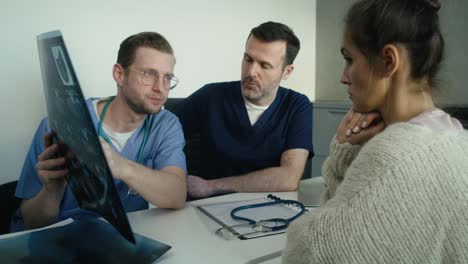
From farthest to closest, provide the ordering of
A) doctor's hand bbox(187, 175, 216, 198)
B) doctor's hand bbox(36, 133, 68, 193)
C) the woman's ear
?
doctor's hand bbox(187, 175, 216, 198)
doctor's hand bbox(36, 133, 68, 193)
the woman's ear

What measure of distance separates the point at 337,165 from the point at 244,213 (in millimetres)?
296

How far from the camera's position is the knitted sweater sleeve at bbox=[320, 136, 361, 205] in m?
0.86

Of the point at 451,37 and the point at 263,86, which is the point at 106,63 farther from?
the point at 451,37

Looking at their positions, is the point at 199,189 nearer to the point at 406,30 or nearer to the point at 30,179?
the point at 30,179

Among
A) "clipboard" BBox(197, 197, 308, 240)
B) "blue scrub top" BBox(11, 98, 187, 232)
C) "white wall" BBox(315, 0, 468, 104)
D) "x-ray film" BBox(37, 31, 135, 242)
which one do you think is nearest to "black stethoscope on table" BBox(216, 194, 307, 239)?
"clipboard" BBox(197, 197, 308, 240)

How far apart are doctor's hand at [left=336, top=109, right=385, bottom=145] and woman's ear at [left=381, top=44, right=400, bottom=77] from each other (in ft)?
0.50

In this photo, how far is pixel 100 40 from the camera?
190 centimetres

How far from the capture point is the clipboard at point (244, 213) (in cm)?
90

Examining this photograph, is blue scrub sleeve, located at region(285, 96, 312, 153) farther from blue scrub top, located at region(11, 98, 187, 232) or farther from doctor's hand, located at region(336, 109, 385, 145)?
doctor's hand, located at region(336, 109, 385, 145)

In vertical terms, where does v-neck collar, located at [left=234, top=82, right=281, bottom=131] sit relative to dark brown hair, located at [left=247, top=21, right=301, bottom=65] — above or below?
below

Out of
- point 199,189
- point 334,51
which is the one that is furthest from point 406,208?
point 334,51

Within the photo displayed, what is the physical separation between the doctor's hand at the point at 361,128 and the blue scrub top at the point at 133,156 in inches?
22.2

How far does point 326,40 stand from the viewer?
310 centimetres

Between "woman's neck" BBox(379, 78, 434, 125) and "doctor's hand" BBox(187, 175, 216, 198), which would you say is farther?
"doctor's hand" BBox(187, 175, 216, 198)
